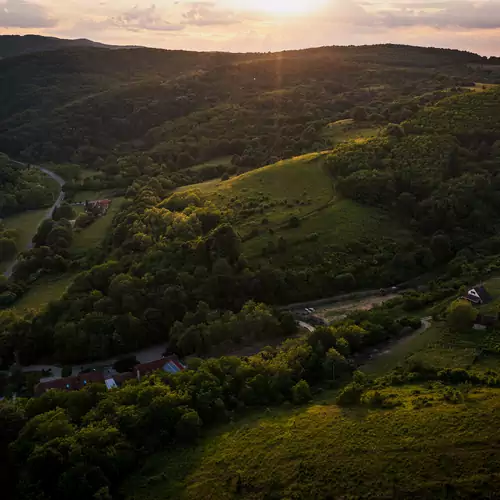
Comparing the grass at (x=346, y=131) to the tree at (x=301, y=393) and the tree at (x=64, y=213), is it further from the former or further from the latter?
the tree at (x=301, y=393)

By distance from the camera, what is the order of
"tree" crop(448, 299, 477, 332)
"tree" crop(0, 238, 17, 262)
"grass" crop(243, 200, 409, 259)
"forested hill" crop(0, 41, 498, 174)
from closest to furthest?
1. "tree" crop(448, 299, 477, 332)
2. "grass" crop(243, 200, 409, 259)
3. "tree" crop(0, 238, 17, 262)
4. "forested hill" crop(0, 41, 498, 174)

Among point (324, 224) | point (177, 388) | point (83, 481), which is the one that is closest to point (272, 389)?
point (177, 388)

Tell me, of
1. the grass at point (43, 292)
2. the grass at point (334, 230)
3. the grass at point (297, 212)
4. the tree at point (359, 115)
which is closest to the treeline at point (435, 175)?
the grass at point (334, 230)

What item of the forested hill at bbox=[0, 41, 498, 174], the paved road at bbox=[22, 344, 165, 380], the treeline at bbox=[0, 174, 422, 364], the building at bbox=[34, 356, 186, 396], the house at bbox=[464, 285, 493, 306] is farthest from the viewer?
the forested hill at bbox=[0, 41, 498, 174]

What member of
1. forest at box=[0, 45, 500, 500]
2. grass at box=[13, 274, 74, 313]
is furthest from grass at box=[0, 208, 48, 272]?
grass at box=[13, 274, 74, 313]

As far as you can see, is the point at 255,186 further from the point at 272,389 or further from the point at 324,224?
the point at 272,389

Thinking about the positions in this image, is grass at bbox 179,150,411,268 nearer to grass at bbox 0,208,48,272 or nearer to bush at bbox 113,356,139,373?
bush at bbox 113,356,139,373

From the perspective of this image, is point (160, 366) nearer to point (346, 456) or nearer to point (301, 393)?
point (301, 393)
